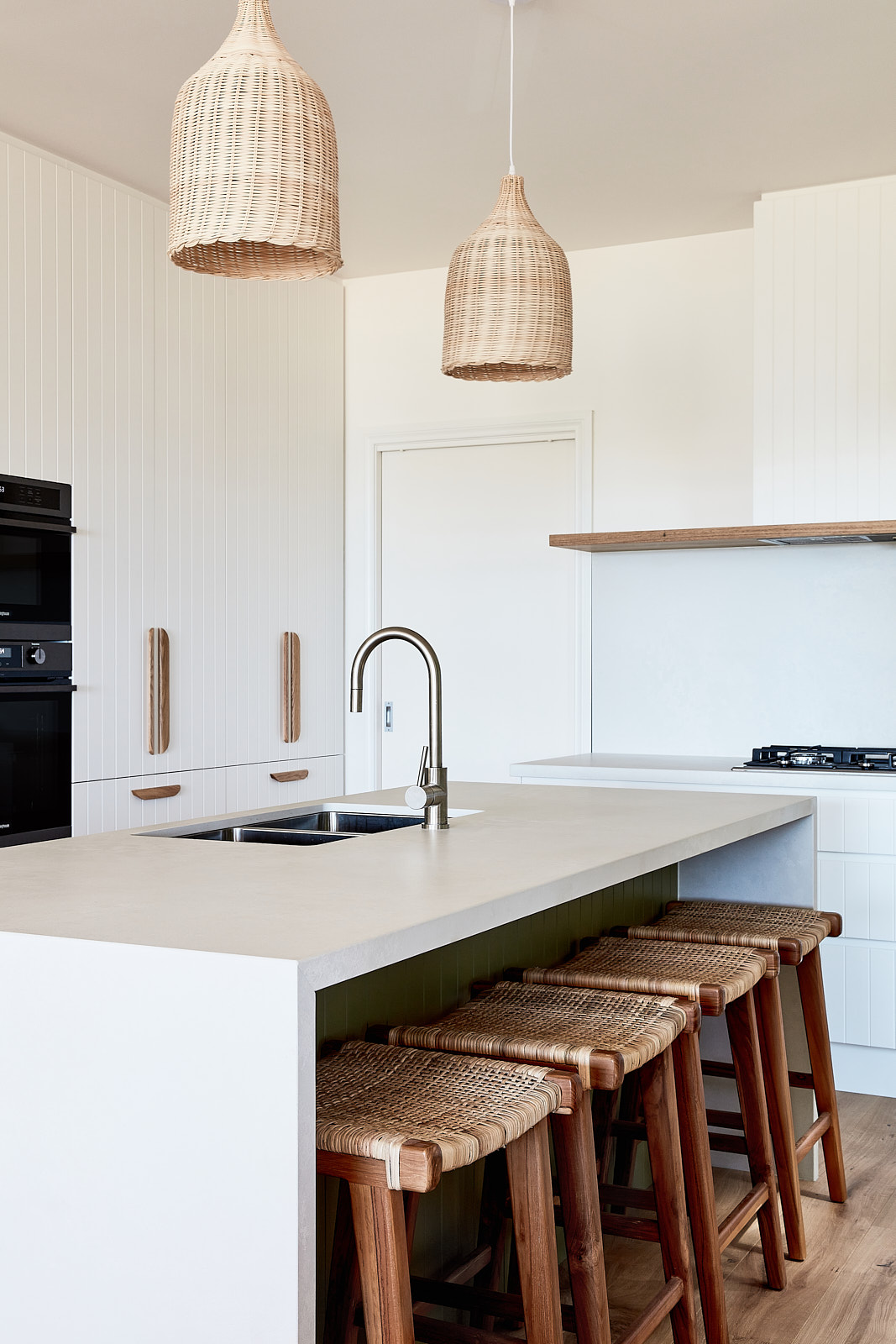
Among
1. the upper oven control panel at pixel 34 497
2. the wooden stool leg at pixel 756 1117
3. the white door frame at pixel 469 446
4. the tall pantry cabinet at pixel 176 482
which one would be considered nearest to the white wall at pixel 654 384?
the white door frame at pixel 469 446

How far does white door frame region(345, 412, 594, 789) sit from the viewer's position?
462 centimetres

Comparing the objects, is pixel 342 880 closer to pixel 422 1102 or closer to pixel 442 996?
pixel 422 1102

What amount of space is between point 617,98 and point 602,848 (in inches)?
88.1

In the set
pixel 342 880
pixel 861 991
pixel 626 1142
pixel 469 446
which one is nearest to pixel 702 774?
pixel 861 991

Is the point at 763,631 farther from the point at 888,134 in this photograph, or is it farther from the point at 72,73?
the point at 72,73

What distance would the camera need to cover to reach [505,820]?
2307mm

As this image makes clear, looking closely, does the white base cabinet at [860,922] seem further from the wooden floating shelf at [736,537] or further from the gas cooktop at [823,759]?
the wooden floating shelf at [736,537]

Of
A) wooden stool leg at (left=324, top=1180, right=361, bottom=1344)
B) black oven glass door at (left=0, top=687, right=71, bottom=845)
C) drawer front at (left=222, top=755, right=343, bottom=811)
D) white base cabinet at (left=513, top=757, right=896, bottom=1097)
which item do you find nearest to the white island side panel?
wooden stool leg at (left=324, top=1180, right=361, bottom=1344)

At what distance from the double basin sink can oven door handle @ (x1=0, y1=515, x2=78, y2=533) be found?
1.48 metres

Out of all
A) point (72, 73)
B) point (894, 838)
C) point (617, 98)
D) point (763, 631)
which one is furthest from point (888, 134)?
point (72, 73)

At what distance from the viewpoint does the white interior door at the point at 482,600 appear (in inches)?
185

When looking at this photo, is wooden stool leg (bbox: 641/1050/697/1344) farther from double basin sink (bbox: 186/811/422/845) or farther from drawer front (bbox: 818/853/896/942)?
drawer front (bbox: 818/853/896/942)

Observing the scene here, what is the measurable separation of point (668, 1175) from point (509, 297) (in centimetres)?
158

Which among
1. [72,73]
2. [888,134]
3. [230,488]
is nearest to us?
[72,73]
